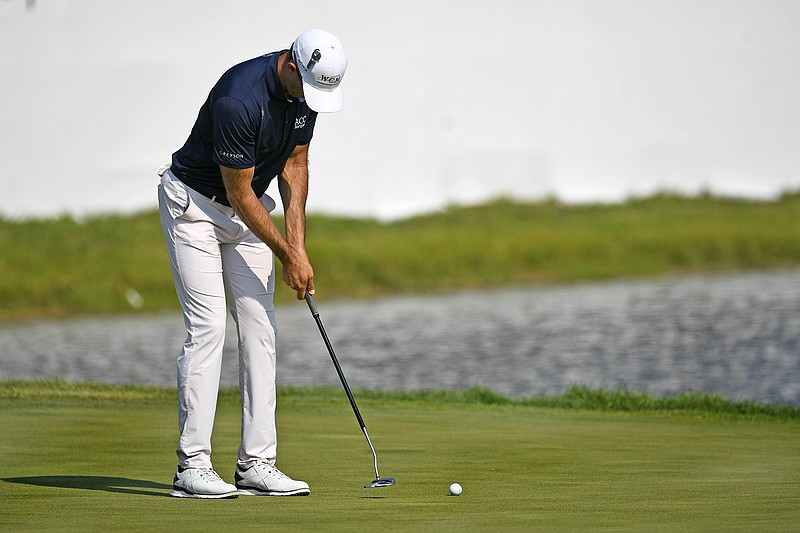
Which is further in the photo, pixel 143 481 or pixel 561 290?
pixel 561 290

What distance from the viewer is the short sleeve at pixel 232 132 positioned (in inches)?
188

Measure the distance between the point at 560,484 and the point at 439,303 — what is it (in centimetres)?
2493

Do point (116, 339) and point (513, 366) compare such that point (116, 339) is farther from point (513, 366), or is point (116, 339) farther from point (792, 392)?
point (792, 392)

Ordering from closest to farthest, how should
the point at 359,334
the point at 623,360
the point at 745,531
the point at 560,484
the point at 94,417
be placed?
the point at 745,531, the point at 560,484, the point at 94,417, the point at 623,360, the point at 359,334

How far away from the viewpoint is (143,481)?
5.25 metres

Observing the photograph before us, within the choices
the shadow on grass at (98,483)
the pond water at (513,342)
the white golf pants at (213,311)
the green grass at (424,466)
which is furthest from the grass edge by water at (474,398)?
the white golf pants at (213,311)

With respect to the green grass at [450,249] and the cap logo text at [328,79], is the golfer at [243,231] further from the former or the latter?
the green grass at [450,249]

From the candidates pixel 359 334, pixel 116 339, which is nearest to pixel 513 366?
pixel 359 334

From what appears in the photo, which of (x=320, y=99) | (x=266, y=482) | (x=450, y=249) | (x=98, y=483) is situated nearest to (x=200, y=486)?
(x=266, y=482)

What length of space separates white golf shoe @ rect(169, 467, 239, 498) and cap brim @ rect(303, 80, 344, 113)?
138cm

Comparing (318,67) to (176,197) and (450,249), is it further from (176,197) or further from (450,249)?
(450,249)

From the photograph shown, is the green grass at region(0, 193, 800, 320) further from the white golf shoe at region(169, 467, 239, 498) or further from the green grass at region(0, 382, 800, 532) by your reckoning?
the white golf shoe at region(169, 467, 239, 498)

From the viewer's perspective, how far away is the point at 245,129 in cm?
479

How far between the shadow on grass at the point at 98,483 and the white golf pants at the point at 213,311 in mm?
171
